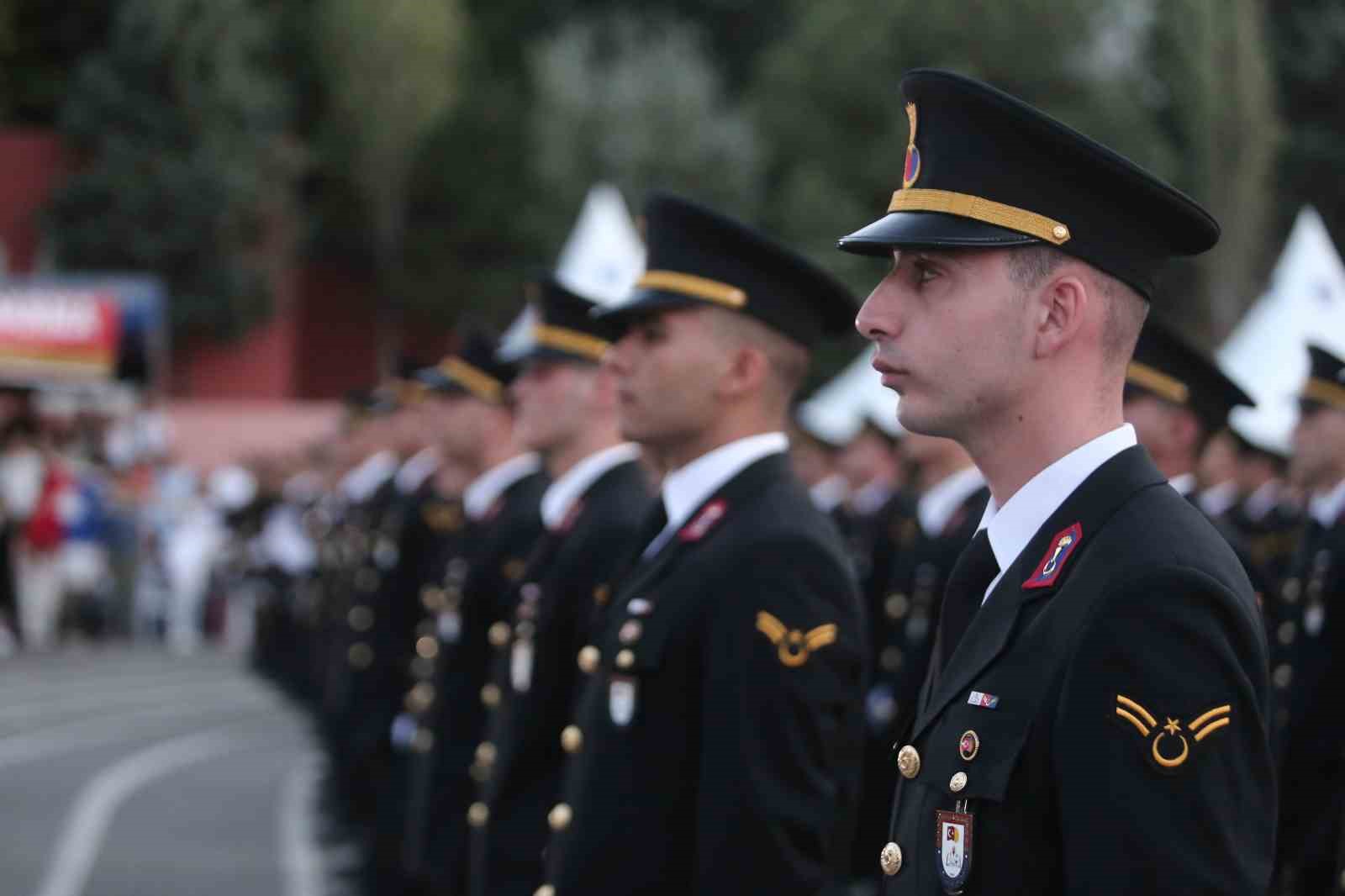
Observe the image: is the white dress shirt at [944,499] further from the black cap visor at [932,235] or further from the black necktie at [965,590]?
the black cap visor at [932,235]

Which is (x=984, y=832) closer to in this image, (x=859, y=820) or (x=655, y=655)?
(x=655, y=655)

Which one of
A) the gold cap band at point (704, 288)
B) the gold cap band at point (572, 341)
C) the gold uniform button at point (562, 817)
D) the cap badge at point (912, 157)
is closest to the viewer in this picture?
the cap badge at point (912, 157)

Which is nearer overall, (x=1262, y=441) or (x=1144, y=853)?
(x=1144, y=853)

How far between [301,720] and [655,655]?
11.8 metres

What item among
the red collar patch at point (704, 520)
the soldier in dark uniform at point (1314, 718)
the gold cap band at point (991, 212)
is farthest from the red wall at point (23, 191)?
the gold cap band at point (991, 212)

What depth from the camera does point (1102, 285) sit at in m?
2.24

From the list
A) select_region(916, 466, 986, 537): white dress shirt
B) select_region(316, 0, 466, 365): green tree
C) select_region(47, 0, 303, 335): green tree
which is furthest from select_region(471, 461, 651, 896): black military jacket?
select_region(316, 0, 466, 365): green tree

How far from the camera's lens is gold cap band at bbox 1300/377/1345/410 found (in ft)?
18.6

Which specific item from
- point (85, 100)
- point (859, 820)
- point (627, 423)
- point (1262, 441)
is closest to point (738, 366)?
point (627, 423)

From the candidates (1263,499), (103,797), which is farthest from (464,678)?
(1263,499)

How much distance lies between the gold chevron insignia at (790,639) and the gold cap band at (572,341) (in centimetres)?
198

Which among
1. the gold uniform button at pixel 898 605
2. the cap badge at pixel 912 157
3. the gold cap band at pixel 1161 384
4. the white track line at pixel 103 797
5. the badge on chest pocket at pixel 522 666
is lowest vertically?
the white track line at pixel 103 797

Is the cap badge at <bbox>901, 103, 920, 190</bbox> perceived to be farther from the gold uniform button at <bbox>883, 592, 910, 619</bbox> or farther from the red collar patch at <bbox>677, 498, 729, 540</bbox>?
the gold uniform button at <bbox>883, 592, 910, 619</bbox>

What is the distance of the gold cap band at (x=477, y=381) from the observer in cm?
705
